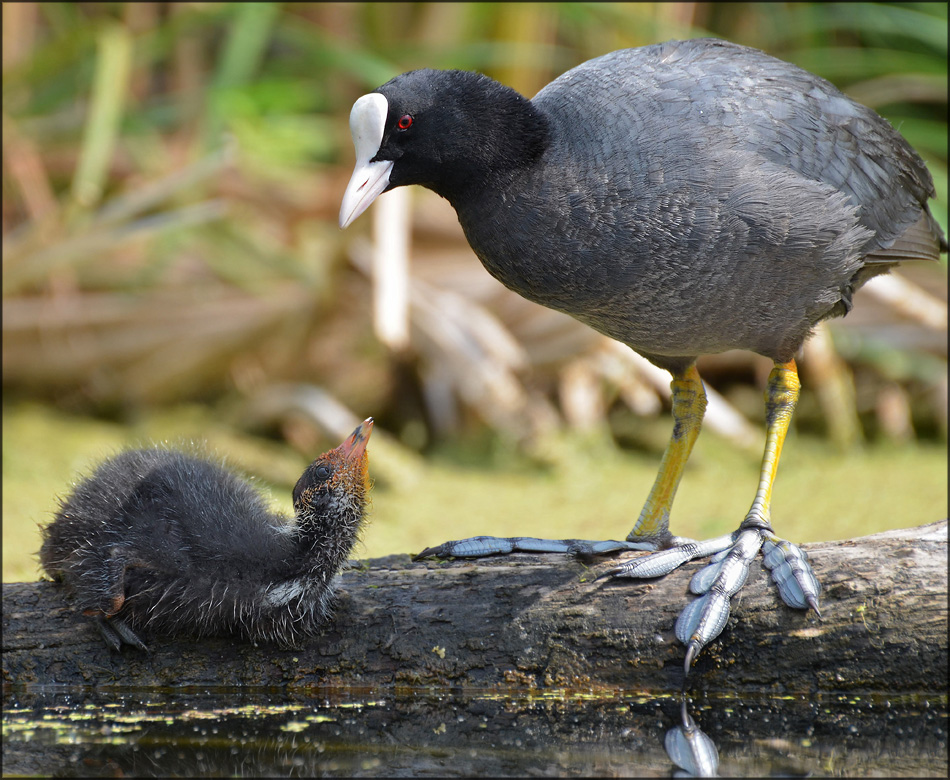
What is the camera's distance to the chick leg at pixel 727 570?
201cm

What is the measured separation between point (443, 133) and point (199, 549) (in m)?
0.98

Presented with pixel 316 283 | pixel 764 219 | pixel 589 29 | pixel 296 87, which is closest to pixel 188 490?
pixel 764 219

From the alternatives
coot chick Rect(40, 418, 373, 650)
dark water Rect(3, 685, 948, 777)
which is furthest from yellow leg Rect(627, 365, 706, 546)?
coot chick Rect(40, 418, 373, 650)

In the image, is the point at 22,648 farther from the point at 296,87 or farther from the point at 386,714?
the point at 296,87

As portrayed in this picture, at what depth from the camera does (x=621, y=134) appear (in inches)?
87.7

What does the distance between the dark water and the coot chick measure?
0.16 m

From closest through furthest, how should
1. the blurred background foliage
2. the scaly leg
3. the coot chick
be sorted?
the coot chick
the scaly leg
the blurred background foliage

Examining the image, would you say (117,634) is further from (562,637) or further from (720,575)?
(720,575)

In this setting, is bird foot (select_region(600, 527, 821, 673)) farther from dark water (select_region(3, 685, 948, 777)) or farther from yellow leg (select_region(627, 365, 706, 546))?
yellow leg (select_region(627, 365, 706, 546))

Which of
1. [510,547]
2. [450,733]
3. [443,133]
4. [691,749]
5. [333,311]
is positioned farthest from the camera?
[333,311]

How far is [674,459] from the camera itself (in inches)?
107

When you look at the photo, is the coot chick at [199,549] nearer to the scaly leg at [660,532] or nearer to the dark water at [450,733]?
the dark water at [450,733]

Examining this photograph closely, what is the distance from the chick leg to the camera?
6.60 ft

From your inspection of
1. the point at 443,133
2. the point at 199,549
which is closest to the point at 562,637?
the point at 199,549
